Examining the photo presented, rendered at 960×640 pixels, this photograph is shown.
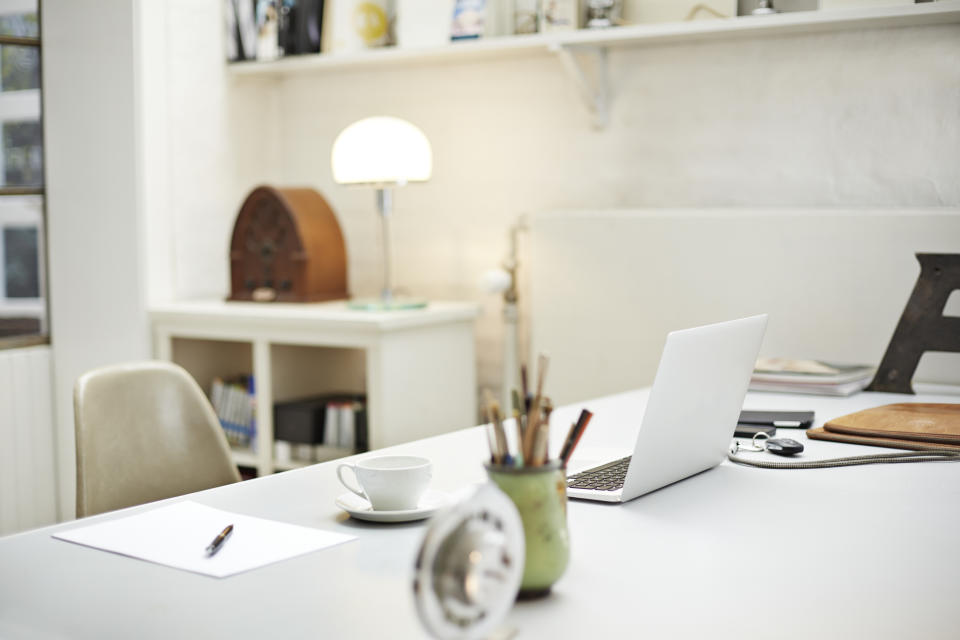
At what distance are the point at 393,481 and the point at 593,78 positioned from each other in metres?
2.06

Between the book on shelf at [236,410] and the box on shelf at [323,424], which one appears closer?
the box on shelf at [323,424]

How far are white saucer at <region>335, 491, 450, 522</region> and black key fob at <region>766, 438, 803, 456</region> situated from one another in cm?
60

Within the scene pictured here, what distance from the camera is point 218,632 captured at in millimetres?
895

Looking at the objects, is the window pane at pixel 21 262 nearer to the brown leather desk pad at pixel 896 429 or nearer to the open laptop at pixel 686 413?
the open laptop at pixel 686 413

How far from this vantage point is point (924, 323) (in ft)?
7.14

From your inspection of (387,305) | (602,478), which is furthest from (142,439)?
(387,305)

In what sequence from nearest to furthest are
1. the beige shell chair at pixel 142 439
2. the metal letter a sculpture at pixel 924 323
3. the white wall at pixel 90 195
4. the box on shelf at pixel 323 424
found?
the beige shell chair at pixel 142 439
the metal letter a sculpture at pixel 924 323
the box on shelf at pixel 323 424
the white wall at pixel 90 195

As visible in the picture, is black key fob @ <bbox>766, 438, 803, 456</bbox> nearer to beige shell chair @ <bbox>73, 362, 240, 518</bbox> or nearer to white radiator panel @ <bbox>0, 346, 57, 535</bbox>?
beige shell chair @ <bbox>73, 362, 240, 518</bbox>

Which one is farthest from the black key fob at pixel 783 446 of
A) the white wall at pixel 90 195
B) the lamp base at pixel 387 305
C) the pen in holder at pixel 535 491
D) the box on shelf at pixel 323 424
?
the white wall at pixel 90 195

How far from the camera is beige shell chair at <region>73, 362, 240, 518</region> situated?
69.2 inches

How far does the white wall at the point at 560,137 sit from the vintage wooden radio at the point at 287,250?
0.87 feet

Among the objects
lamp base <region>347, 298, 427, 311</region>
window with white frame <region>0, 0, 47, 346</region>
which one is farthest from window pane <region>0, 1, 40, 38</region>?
lamp base <region>347, 298, 427, 311</region>

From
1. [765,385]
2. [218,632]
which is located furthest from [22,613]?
[765,385]

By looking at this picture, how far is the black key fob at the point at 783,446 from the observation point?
159 cm
